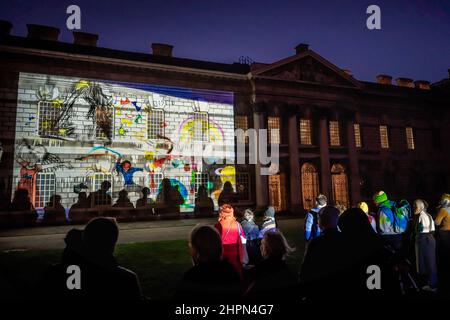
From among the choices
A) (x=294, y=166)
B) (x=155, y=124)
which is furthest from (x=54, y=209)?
(x=294, y=166)

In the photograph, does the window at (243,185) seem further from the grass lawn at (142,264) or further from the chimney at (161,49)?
the chimney at (161,49)

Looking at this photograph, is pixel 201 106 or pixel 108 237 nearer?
pixel 108 237

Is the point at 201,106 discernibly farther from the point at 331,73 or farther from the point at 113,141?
the point at 331,73

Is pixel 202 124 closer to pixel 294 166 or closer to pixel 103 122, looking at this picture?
pixel 103 122

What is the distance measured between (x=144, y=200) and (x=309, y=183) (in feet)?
45.8

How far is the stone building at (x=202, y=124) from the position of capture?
1786cm

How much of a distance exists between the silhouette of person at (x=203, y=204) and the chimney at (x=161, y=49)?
11295 millimetres

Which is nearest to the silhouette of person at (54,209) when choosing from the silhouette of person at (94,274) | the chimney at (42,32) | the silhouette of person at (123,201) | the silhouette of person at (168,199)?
the silhouette of person at (123,201)

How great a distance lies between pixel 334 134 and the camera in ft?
85.6

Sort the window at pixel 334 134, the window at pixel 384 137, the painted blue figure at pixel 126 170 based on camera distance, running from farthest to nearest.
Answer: the window at pixel 384 137 → the window at pixel 334 134 → the painted blue figure at pixel 126 170

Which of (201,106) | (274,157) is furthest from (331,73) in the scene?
(201,106)

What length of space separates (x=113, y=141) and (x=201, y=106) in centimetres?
699

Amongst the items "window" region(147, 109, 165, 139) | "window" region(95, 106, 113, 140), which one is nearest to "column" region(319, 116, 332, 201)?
"window" region(147, 109, 165, 139)

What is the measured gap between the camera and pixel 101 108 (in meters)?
19.3
